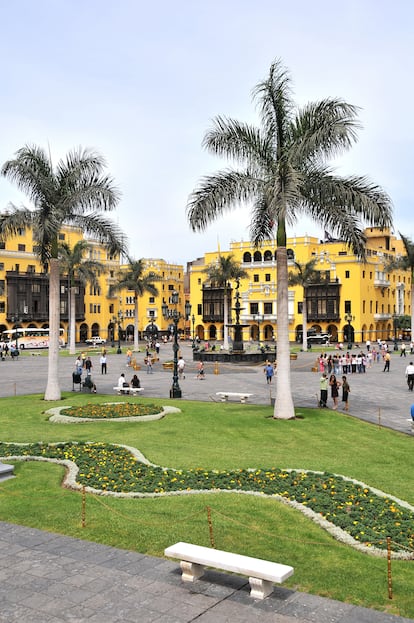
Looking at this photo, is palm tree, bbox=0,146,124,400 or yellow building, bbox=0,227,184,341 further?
yellow building, bbox=0,227,184,341

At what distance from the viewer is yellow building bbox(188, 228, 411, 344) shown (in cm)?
8275

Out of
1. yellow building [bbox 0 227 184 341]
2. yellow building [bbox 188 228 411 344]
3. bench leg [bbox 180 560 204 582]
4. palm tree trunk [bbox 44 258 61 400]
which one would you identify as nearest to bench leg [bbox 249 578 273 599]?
bench leg [bbox 180 560 204 582]

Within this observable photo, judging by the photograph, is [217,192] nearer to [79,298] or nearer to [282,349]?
[282,349]

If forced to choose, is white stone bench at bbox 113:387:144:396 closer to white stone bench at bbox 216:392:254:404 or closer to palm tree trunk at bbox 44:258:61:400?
palm tree trunk at bbox 44:258:61:400

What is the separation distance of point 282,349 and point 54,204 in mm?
11371

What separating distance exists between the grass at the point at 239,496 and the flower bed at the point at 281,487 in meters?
0.39

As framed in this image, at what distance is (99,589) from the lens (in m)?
6.99

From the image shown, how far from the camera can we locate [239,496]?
10.7m

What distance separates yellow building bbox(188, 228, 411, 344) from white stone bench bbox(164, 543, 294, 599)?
71.1 meters

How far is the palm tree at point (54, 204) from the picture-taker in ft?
77.2

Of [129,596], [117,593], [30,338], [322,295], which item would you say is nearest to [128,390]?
[117,593]

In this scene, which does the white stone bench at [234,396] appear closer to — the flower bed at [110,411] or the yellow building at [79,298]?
the flower bed at [110,411]

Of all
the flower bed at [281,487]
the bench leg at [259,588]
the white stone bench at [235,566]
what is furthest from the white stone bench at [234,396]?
the bench leg at [259,588]

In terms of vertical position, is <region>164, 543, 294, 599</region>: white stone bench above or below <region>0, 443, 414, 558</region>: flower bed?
above
